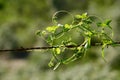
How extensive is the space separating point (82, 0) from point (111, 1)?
144 cm

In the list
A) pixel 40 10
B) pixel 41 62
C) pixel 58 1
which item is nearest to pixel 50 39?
pixel 41 62

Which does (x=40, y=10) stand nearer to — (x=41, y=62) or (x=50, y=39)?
(x=41, y=62)

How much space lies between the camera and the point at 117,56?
14.3ft

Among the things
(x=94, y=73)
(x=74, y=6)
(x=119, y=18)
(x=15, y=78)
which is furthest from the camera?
(x=74, y=6)

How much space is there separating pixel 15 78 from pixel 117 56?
1.19 metres

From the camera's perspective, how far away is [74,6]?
26.8 feet

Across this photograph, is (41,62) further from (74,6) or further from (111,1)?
(74,6)

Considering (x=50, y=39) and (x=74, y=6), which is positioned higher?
(x=50, y=39)

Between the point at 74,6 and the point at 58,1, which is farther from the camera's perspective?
the point at 74,6

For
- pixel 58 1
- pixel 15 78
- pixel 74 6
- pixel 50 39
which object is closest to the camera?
pixel 50 39

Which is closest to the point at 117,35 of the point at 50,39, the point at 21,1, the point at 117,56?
the point at 117,56

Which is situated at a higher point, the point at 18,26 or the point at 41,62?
the point at 41,62

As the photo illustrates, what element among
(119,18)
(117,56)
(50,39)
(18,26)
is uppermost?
(50,39)

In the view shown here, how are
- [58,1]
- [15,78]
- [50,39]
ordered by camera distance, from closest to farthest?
[50,39]
[15,78]
[58,1]
